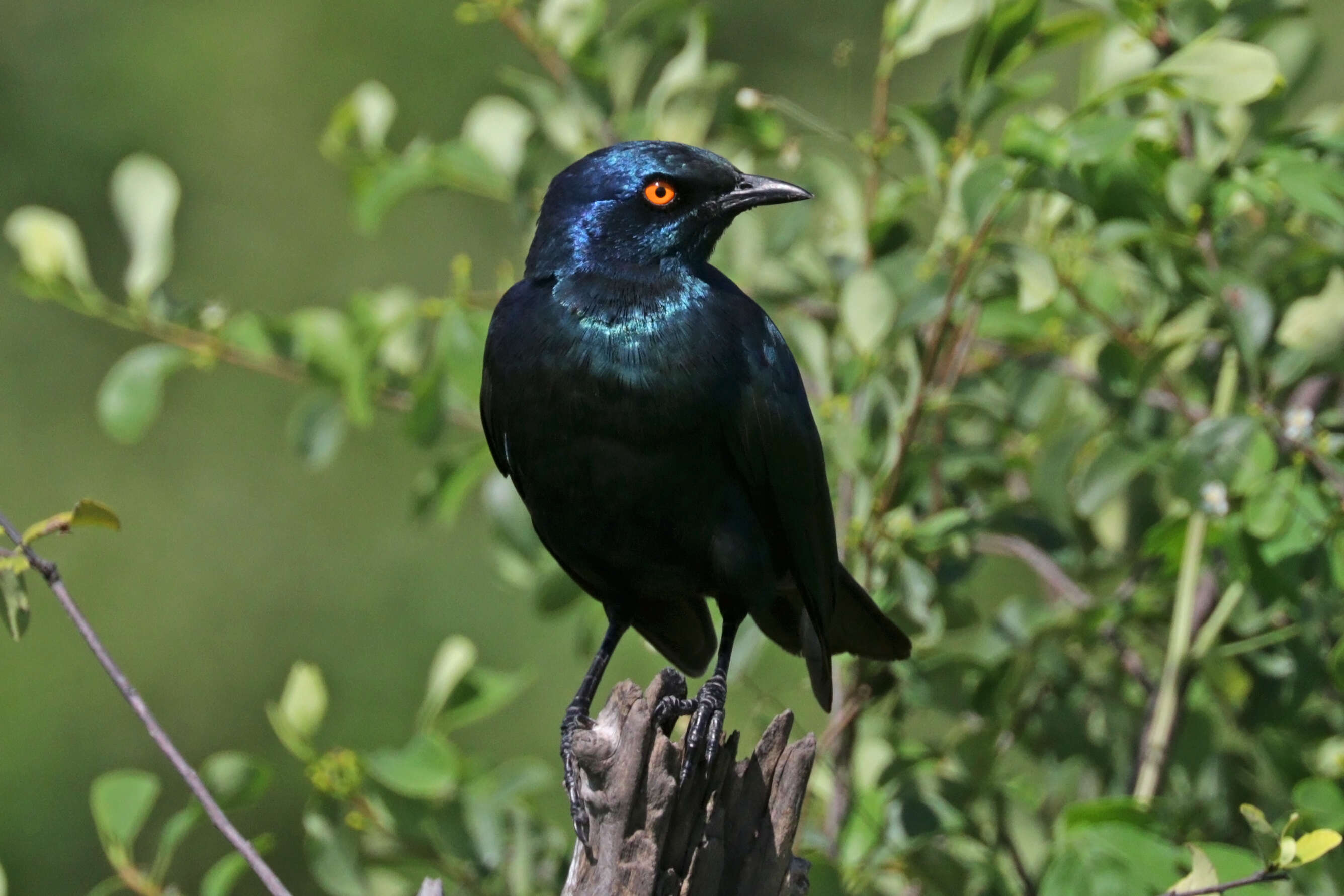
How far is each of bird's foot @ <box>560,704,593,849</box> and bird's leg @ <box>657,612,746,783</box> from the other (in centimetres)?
16

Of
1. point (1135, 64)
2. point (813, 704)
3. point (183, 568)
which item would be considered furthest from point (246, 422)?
point (1135, 64)

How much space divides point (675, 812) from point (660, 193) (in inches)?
48.8

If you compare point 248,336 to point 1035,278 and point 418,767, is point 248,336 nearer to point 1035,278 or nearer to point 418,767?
point 418,767

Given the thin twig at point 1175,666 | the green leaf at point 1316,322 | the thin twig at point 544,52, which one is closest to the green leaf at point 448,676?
the thin twig at point 544,52

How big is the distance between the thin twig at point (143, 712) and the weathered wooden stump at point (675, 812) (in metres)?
0.50

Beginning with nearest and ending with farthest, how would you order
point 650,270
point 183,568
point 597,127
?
point 650,270 < point 597,127 < point 183,568

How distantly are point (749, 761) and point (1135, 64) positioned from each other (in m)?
1.67

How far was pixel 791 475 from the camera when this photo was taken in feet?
9.97

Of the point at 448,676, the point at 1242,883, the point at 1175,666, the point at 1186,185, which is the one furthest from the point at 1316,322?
the point at 448,676

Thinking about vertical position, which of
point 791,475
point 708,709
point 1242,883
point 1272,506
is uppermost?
point 791,475

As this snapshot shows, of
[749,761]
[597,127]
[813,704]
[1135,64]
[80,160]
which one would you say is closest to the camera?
[749,761]

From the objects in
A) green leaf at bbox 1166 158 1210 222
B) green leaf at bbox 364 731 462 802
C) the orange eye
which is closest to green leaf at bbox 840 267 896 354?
the orange eye

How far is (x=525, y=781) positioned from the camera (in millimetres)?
3479

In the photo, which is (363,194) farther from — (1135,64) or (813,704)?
(813,704)
